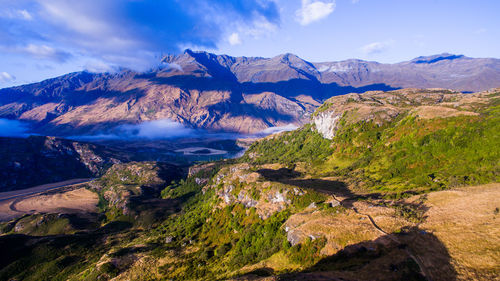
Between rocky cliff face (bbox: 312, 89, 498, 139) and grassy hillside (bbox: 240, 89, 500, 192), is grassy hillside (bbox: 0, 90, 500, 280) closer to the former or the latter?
grassy hillside (bbox: 240, 89, 500, 192)

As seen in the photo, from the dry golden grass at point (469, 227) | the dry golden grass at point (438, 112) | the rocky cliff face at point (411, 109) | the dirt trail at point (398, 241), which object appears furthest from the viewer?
the rocky cliff face at point (411, 109)

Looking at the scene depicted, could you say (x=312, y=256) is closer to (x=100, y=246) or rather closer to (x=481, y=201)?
(x=481, y=201)

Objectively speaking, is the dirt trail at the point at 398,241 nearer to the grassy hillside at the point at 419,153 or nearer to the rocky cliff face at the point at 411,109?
the grassy hillside at the point at 419,153

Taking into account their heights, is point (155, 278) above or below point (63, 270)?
above

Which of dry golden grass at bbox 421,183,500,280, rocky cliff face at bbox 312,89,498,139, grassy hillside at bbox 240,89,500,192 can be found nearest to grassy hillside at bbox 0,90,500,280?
dry golden grass at bbox 421,183,500,280

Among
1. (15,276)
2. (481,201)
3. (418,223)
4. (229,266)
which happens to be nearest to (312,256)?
(418,223)

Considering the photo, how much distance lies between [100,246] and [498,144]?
19441cm

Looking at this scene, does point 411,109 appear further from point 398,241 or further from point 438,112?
point 398,241

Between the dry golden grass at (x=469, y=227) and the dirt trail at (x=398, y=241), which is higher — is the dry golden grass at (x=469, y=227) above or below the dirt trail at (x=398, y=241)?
above

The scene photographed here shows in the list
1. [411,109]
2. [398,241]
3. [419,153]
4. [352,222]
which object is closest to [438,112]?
[411,109]

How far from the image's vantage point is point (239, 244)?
7431 cm

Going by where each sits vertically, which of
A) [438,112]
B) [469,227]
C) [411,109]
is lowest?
[469,227]

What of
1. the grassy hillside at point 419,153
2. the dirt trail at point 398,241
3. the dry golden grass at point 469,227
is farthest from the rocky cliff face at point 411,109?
the dirt trail at point 398,241

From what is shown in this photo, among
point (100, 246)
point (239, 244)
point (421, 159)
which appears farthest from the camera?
point (100, 246)
